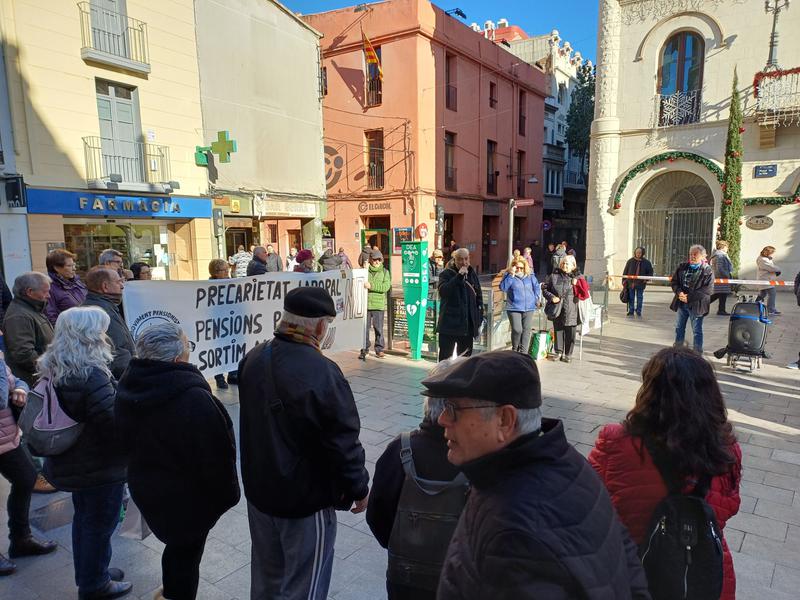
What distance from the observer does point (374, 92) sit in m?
23.4

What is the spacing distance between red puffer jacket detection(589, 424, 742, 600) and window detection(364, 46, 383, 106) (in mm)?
23232

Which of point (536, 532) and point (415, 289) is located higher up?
point (536, 532)

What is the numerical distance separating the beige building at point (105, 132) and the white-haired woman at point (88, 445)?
11397mm

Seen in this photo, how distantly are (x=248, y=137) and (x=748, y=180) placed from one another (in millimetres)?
15641

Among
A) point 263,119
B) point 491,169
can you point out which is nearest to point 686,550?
point 263,119

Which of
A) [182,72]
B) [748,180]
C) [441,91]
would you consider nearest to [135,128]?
[182,72]

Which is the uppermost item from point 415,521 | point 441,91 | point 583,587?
point 441,91

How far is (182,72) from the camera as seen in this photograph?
15.1m

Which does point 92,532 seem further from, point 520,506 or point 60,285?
point 60,285

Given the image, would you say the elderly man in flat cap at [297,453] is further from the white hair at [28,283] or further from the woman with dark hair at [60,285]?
the woman with dark hair at [60,285]

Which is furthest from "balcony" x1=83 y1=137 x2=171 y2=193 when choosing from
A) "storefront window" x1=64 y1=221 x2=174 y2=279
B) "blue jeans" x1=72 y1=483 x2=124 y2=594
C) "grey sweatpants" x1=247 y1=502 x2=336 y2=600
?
"grey sweatpants" x1=247 y1=502 x2=336 y2=600

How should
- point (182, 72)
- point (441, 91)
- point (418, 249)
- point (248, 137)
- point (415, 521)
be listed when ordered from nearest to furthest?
point (415, 521)
point (418, 249)
point (182, 72)
point (248, 137)
point (441, 91)

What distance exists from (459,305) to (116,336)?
13.6 feet

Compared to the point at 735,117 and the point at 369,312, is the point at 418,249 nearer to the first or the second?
the point at 369,312
